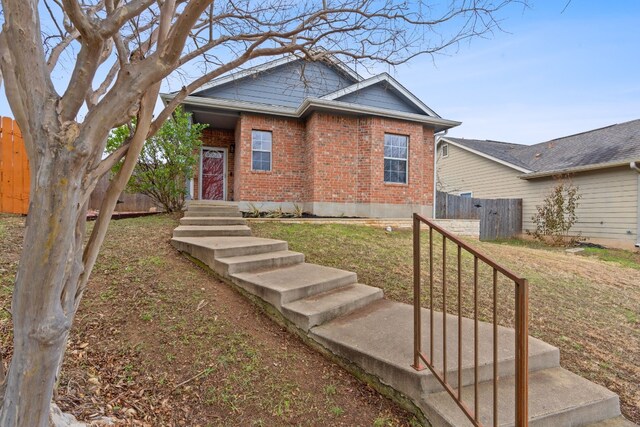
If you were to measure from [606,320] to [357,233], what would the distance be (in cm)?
458

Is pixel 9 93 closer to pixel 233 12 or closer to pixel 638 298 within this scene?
pixel 233 12

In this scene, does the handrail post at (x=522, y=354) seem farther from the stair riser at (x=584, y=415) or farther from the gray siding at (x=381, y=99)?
the gray siding at (x=381, y=99)

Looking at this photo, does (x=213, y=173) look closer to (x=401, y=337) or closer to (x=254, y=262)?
(x=254, y=262)

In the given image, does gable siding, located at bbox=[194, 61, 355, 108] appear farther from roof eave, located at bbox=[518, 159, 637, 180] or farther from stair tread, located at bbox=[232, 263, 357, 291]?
roof eave, located at bbox=[518, 159, 637, 180]

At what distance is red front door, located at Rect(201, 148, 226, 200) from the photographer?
35.2 feet

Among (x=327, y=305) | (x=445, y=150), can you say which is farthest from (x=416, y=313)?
(x=445, y=150)

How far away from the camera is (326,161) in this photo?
9.57 m

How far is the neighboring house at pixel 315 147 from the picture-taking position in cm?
947

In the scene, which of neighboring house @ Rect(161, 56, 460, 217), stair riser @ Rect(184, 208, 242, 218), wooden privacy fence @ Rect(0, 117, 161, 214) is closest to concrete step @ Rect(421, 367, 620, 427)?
stair riser @ Rect(184, 208, 242, 218)

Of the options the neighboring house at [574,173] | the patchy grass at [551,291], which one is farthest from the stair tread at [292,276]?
the neighboring house at [574,173]

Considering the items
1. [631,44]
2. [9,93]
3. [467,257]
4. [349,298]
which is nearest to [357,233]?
[467,257]

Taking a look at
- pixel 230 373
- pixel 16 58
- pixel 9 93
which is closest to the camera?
pixel 16 58

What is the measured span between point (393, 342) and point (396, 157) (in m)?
8.44

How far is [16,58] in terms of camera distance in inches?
53.2
